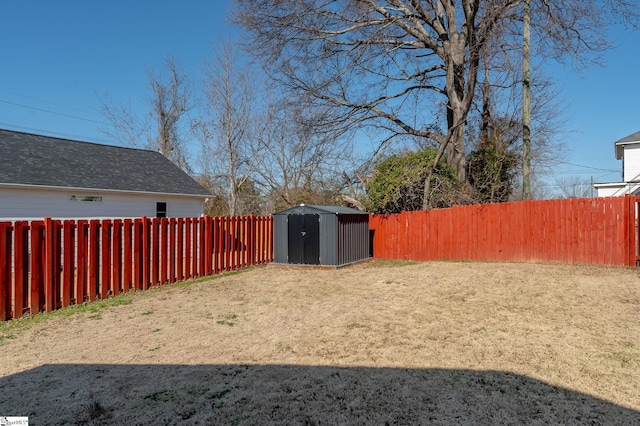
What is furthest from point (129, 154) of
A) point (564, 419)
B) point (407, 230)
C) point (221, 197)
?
point (564, 419)

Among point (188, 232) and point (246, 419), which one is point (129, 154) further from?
point (246, 419)

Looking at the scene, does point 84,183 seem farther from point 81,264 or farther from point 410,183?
point 410,183

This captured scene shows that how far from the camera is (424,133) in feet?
51.5

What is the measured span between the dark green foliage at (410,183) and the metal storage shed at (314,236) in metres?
2.80

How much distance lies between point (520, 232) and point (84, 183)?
44.9ft

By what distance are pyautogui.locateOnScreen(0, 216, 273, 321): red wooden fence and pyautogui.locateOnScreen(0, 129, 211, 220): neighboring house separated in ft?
21.1

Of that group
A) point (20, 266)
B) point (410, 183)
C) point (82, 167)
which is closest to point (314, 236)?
point (410, 183)

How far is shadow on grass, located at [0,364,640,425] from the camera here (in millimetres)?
2686

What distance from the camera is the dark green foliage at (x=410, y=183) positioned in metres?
13.7

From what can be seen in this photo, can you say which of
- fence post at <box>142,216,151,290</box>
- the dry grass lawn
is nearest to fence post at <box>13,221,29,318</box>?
the dry grass lawn

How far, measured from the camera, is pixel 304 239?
11.2 meters

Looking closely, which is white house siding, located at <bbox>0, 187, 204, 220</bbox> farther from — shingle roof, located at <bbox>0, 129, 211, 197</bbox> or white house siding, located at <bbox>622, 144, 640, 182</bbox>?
white house siding, located at <bbox>622, 144, 640, 182</bbox>

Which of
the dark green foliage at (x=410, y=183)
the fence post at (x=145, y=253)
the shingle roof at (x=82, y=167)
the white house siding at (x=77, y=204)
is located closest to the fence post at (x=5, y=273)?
the fence post at (x=145, y=253)

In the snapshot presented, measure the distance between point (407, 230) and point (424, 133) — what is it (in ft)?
16.6
